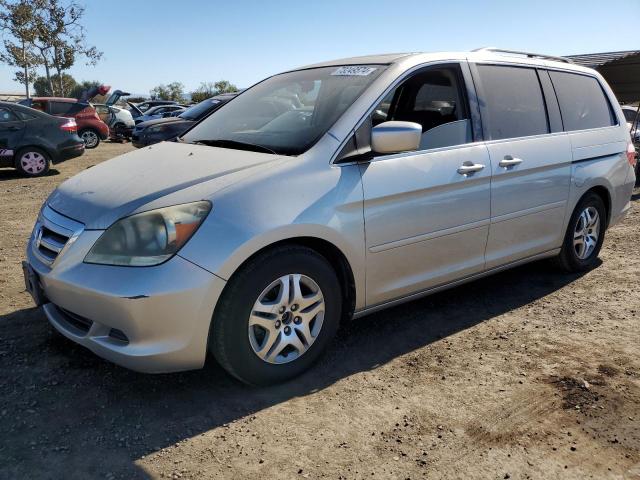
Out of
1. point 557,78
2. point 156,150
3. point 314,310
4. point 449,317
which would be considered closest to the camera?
point 314,310

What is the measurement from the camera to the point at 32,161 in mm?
10648

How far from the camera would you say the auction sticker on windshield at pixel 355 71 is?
3482mm

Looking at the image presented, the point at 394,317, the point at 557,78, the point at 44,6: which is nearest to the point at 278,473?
the point at 394,317

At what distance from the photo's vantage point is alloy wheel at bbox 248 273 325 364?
282 centimetres

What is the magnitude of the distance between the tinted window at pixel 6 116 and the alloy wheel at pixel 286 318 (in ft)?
31.9

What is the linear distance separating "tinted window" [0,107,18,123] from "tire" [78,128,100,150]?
6474mm

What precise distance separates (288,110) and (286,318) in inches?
57.3

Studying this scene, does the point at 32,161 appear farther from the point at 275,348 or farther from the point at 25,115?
the point at 275,348

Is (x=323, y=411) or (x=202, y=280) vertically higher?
(x=202, y=280)

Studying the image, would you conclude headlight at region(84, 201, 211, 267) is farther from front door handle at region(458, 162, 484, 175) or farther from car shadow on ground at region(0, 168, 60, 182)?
car shadow on ground at region(0, 168, 60, 182)

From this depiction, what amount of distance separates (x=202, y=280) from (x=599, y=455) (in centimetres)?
190

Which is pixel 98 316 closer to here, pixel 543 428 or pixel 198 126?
pixel 198 126

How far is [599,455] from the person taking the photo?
244 cm

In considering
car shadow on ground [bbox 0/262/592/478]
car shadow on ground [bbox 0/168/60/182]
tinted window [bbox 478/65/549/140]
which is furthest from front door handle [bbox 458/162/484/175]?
car shadow on ground [bbox 0/168/60/182]
